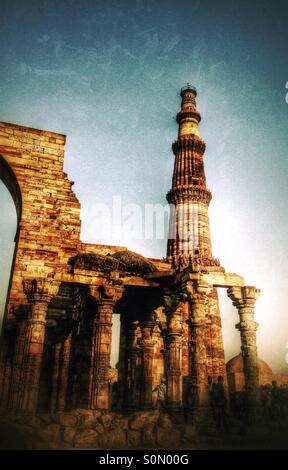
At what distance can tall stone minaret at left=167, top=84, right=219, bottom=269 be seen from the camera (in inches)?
1200

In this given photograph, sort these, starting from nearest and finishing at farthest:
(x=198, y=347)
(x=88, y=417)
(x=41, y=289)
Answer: (x=88, y=417), (x=198, y=347), (x=41, y=289)

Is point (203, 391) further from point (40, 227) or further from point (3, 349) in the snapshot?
point (40, 227)

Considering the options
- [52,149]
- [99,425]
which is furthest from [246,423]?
[52,149]

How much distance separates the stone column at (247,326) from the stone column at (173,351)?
190 centimetres

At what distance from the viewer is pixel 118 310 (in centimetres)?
1573

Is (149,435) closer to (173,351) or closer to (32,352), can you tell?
(32,352)

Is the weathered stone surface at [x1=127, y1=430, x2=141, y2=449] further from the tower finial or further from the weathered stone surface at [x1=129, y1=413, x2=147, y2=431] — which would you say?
the tower finial

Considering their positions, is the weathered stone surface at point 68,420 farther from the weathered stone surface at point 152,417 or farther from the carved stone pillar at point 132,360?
the carved stone pillar at point 132,360

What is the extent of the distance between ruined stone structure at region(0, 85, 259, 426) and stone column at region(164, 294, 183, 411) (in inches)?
1.3

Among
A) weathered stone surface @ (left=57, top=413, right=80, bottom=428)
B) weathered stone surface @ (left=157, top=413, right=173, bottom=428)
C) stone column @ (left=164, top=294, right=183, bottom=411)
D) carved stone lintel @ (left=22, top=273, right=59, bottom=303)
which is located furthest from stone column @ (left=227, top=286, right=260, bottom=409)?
carved stone lintel @ (left=22, top=273, right=59, bottom=303)

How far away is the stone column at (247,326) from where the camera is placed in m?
10.3

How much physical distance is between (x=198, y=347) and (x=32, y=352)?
4443mm

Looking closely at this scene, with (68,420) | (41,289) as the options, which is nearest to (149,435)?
(68,420)

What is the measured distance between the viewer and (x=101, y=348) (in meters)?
10.3
